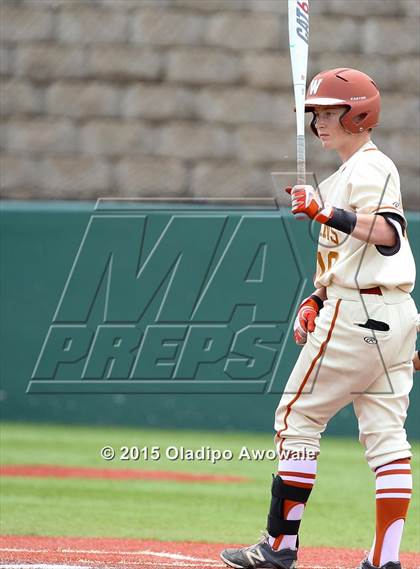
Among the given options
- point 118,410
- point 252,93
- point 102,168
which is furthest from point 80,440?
point 252,93

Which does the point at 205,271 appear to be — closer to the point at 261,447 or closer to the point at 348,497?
the point at 261,447

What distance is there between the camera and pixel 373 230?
4.18 m

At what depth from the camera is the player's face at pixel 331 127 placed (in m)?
4.45

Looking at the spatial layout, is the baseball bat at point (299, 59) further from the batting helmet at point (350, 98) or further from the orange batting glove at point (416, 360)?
the orange batting glove at point (416, 360)

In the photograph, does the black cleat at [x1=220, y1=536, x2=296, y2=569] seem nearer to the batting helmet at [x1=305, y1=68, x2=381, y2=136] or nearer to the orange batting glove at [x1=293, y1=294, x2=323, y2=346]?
the orange batting glove at [x1=293, y1=294, x2=323, y2=346]

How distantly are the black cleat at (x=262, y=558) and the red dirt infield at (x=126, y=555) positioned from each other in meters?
0.24

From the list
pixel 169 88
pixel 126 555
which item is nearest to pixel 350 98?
pixel 126 555

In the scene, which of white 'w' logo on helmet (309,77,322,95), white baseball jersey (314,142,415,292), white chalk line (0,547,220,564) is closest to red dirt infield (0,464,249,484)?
white chalk line (0,547,220,564)

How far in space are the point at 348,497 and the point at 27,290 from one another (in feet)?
13.3

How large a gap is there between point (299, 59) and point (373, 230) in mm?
901

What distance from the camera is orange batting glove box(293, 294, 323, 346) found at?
4512 millimetres
